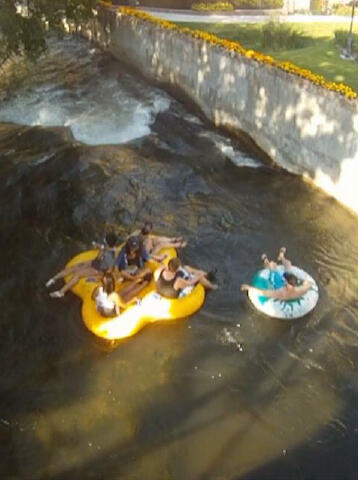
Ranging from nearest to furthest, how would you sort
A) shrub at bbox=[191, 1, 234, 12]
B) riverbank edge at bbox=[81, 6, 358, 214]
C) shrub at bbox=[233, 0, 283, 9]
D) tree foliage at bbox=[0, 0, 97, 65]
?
riverbank edge at bbox=[81, 6, 358, 214] → tree foliage at bbox=[0, 0, 97, 65] → shrub at bbox=[191, 1, 234, 12] → shrub at bbox=[233, 0, 283, 9]

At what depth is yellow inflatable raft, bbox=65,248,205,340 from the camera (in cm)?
932

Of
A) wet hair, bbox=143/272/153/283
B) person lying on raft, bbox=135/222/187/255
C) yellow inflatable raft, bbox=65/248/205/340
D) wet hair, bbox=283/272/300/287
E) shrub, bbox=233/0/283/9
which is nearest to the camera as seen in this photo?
yellow inflatable raft, bbox=65/248/205/340

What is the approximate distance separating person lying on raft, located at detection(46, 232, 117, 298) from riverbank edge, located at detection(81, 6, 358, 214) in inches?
238

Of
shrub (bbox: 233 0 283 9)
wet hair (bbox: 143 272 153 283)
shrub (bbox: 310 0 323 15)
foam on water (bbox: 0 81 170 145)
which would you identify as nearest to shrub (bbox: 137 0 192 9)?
shrub (bbox: 233 0 283 9)

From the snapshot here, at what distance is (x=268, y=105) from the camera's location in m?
14.7

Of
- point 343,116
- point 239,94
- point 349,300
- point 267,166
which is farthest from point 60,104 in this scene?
point 349,300

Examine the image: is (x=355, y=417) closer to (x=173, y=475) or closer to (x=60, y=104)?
(x=173, y=475)

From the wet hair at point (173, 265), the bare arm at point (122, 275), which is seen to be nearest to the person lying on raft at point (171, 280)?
the wet hair at point (173, 265)

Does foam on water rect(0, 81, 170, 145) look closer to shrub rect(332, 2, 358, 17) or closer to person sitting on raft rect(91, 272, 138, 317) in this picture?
person sitting on raft rect(91, 272, 138, 317)

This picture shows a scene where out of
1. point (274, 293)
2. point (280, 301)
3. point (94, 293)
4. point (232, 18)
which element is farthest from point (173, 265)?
point (232, 18)

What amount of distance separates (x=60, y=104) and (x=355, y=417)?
639 inches

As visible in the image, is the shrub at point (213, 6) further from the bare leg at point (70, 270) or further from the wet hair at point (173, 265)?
the wet hair at point (173, 265)

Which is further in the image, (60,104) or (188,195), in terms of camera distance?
(60,104)

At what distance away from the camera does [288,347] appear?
932 cm
